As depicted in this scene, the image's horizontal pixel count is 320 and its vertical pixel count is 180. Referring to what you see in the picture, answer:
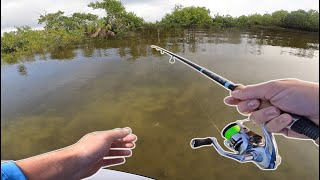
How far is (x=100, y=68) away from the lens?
1109cm

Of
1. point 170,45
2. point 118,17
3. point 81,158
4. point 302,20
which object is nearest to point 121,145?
point 81,158

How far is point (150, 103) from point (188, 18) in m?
14.9

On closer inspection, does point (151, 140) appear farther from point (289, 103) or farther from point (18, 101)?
point (289, 103)

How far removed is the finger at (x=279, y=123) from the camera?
1.12 metres

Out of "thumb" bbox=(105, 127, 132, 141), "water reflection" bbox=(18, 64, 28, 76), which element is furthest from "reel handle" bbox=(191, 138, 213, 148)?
"water reflection" bbox=(18, 64, 28, 76)

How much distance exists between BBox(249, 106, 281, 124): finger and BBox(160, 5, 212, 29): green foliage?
66.6ft

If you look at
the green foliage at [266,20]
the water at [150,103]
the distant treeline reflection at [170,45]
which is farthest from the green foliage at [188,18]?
the water at [150,103]

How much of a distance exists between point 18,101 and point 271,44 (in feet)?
35.1

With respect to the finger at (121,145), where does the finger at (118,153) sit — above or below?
below

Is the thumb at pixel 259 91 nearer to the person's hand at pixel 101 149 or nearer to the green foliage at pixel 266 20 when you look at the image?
the person's hand at pixel 101 149

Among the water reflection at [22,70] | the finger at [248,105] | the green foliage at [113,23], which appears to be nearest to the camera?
the finger at [248,105]

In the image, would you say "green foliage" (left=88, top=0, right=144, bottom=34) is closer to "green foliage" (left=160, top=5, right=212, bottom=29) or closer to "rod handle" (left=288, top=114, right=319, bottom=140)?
"green foliage" (left=160, top=5, right=212, bottom=29)

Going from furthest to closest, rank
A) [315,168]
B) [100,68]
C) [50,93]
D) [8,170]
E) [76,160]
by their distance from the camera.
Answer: [100,68] < [50,93] < [315,168] < [76,160] < [8,170]

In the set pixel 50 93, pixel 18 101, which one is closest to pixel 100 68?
pixel 50 93
